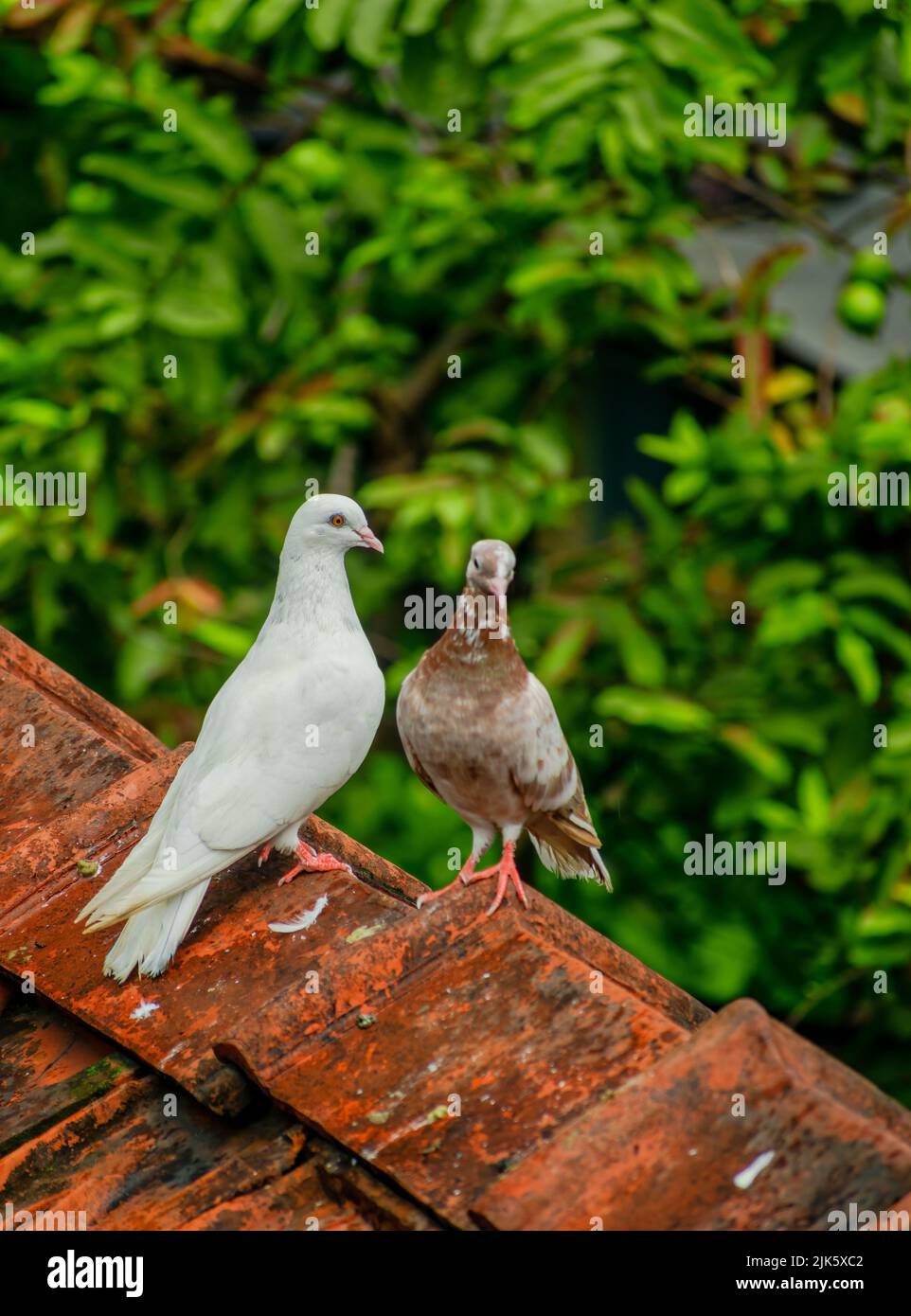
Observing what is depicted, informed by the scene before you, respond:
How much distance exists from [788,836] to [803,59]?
9.17 ft

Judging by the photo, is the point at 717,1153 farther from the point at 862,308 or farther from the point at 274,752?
the point at 862,308

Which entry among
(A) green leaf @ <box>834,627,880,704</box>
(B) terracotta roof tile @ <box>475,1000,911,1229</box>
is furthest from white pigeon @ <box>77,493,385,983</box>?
(A) green leaf @ <box>834,627,880,704</box>

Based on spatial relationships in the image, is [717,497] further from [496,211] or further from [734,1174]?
[734,1174]

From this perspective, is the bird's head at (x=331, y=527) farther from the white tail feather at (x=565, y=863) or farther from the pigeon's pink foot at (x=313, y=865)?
the white tail feather at (x=565, y=863)

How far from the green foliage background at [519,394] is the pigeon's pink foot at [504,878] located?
7.66ft

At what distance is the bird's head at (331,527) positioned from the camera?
3525mm

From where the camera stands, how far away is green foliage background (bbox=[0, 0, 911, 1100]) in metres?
5.48

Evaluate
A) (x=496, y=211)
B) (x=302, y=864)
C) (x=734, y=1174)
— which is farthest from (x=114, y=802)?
(x=496, y=211)

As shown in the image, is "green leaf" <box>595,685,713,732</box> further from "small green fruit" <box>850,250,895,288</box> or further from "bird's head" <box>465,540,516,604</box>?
"bird's head" <box>465,540,516,604</box>

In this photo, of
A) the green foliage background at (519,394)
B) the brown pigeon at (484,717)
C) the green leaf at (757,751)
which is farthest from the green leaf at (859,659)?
the brown pigeon at (484,717)

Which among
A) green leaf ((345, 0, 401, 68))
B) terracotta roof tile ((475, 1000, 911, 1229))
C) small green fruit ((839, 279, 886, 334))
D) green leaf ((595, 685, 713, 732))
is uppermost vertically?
green leaf ((345, 0, 401, 68))

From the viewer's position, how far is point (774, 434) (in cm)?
627

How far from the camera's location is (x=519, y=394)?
675 centimetres

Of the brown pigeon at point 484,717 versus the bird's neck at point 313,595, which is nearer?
the brown pigeon at point 484,717
